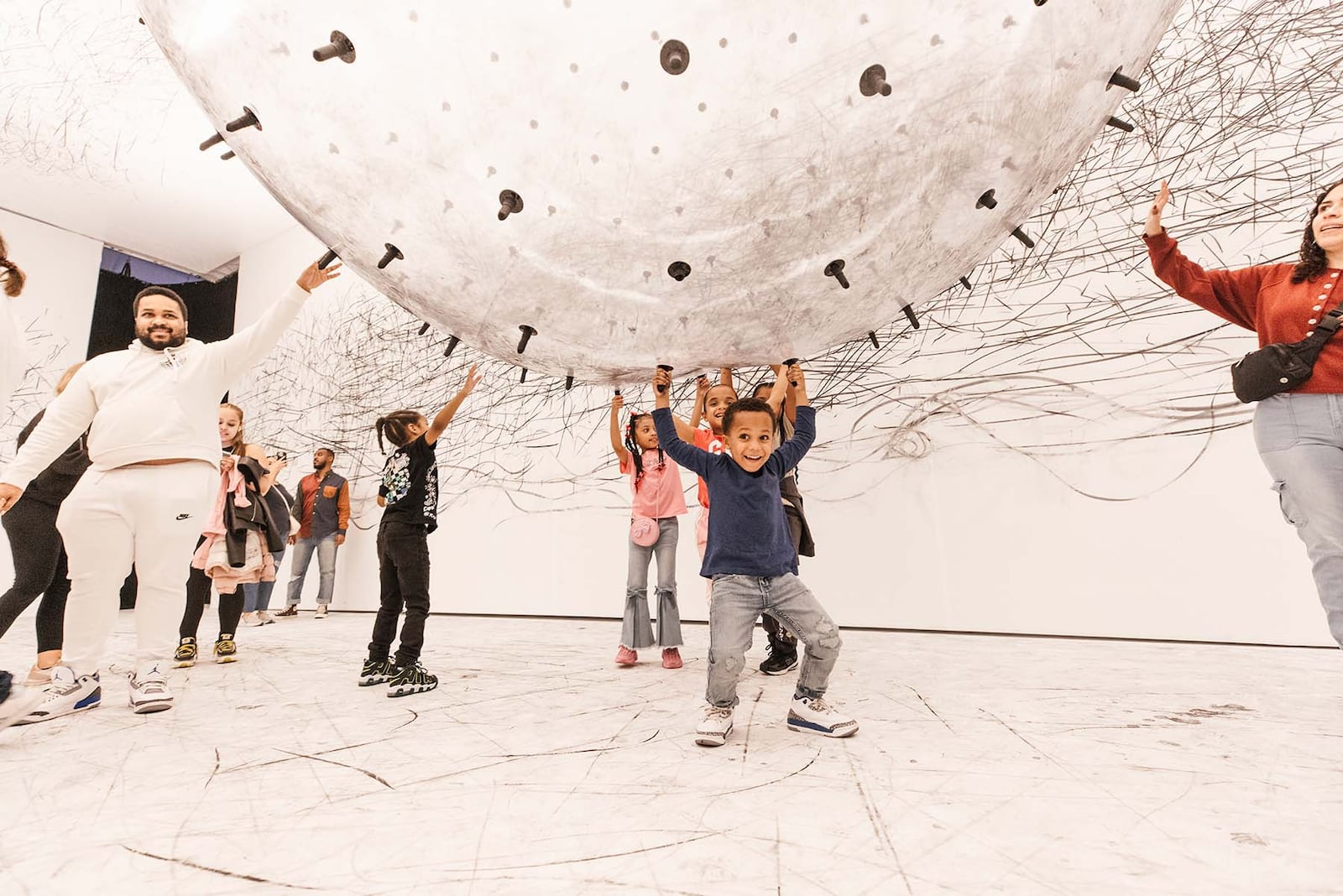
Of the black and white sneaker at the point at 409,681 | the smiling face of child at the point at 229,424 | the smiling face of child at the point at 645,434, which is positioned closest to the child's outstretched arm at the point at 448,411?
the black and white sneaker at the point at 409,681

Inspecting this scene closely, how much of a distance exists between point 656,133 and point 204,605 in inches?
141

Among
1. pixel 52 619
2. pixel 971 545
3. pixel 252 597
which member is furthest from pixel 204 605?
pixel 971 545

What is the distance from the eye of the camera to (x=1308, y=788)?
1190 mm

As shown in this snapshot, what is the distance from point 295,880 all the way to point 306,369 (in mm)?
6793

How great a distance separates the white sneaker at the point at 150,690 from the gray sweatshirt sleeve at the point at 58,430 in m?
0.62

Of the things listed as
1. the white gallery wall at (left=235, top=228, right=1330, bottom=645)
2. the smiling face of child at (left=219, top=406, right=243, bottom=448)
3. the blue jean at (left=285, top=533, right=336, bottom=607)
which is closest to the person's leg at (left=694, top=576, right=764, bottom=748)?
the white gallery wall at (left=235, top=228, right=1330, bottom=645)

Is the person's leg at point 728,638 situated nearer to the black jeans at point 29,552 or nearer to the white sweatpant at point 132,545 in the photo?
the white sweatpant at point 132,545

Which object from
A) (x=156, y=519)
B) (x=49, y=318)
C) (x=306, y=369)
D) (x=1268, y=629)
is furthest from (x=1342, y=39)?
(x=49, y=318)

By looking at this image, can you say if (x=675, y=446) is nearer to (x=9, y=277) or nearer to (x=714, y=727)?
Result: (x=714, y=727)

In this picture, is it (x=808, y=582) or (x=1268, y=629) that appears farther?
(x=808, y=582)

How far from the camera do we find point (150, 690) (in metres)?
1.96

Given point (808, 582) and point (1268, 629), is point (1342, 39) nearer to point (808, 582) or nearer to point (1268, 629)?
point (1268, 629)

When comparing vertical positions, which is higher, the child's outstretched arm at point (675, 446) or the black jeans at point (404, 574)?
the child's outstretched arm at point (675, 446)

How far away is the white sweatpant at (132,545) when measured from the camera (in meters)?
1.92
